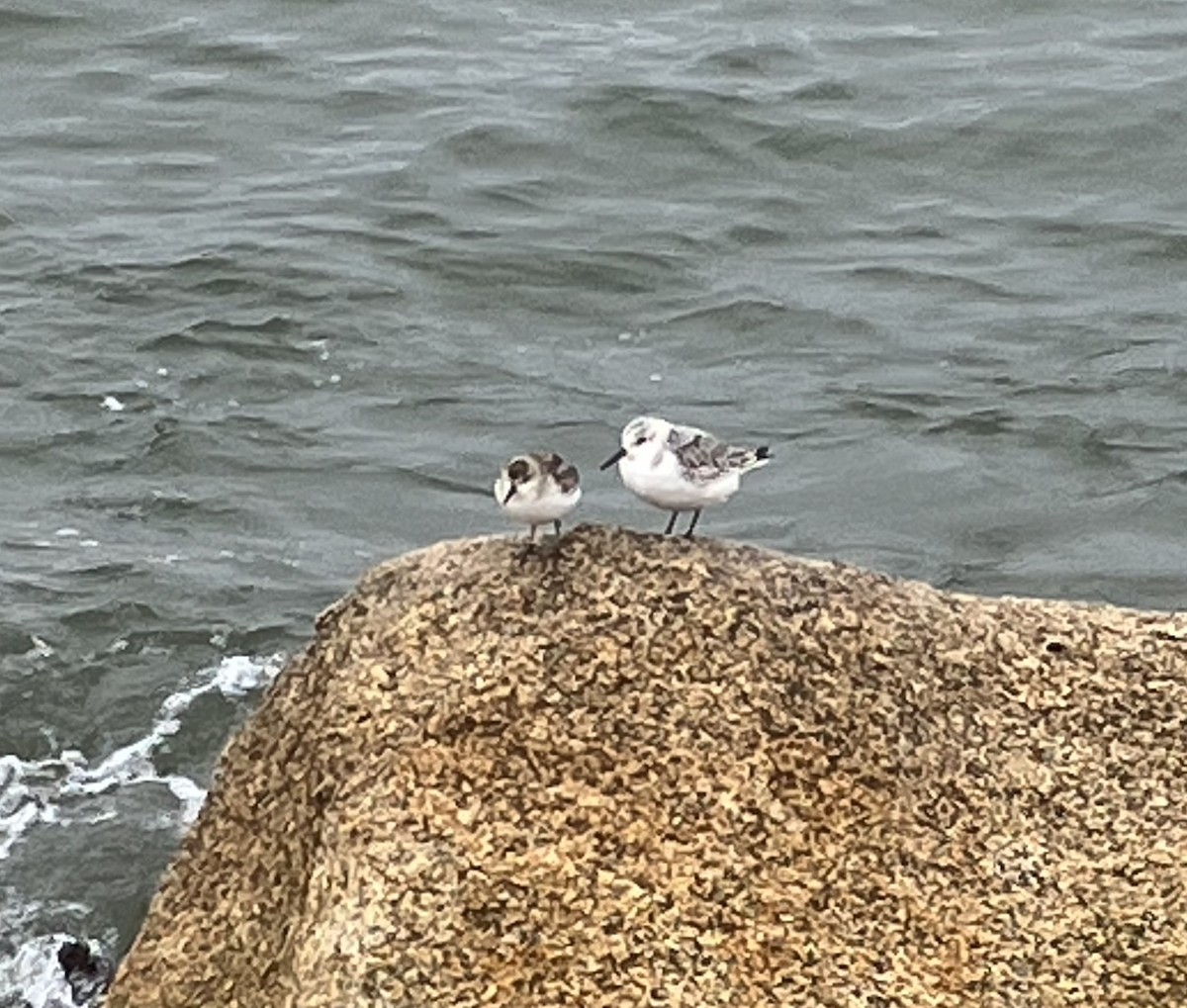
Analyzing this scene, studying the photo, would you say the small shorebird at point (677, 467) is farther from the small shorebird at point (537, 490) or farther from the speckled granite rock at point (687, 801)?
the speckled granite rock at point (687, 801)

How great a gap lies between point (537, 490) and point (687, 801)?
1296 mm

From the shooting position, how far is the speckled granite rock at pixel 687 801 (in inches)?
225

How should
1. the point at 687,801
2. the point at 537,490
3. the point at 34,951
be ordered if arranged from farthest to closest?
1. the point at 34,951
2. the point at 537,490
3. the point at 687,801

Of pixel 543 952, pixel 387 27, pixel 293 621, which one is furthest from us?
pixel 387 27

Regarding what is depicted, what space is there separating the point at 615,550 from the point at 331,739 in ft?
3.32

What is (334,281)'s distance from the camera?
1489 cm

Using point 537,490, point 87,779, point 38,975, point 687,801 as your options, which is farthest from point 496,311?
point 687,801

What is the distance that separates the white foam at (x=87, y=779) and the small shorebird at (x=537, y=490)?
8.95ft

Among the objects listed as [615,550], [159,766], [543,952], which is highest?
[615,550]

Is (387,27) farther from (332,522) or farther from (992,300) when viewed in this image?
(332,522)

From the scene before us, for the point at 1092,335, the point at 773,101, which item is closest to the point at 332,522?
the point at 1092,335

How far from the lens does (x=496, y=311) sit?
14562 millimetres

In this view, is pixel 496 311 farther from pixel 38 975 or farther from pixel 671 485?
pixel 671 485

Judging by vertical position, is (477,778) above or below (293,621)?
above
